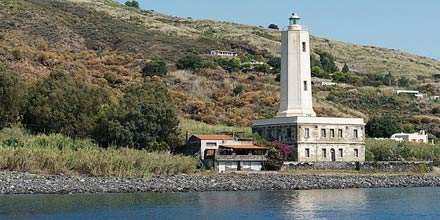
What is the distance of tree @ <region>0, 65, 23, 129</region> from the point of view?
56688 millimetres

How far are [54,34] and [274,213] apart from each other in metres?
79.9

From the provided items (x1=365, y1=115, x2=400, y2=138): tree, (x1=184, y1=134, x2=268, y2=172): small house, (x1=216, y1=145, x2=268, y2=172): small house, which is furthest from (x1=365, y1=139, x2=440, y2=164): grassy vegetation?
(x1=365, y1=115, x2=400, y2=138): tree

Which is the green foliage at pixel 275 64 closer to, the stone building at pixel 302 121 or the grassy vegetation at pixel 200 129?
the grassy vegetation at pixel 200 129

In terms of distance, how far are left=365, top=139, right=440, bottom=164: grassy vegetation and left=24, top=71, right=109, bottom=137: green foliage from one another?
62.0 ft

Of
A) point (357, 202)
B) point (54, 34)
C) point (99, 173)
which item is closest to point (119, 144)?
point (99, 173)

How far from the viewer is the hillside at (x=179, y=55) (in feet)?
279

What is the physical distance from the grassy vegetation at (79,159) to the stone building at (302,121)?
802 cm

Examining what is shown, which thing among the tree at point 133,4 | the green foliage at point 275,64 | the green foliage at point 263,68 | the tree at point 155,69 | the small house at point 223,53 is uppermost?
the tree at point 133,4

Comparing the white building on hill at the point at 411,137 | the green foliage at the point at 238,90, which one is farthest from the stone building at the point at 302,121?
the green foliage at the point at 238,90

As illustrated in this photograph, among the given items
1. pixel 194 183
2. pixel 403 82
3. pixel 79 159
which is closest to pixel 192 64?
pixel 403 82

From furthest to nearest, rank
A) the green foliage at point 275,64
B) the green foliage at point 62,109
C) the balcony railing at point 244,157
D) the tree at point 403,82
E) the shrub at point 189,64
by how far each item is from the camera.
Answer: the tree at point 403,82
the green foliage at point 275,64
the shrub at point 189,64
the green foliage at point 62,109
the balcony railing at point 244,157

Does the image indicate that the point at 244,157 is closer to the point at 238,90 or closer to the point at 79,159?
the point at 79,159

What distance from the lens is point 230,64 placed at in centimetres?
10356

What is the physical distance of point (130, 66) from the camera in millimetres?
98625
